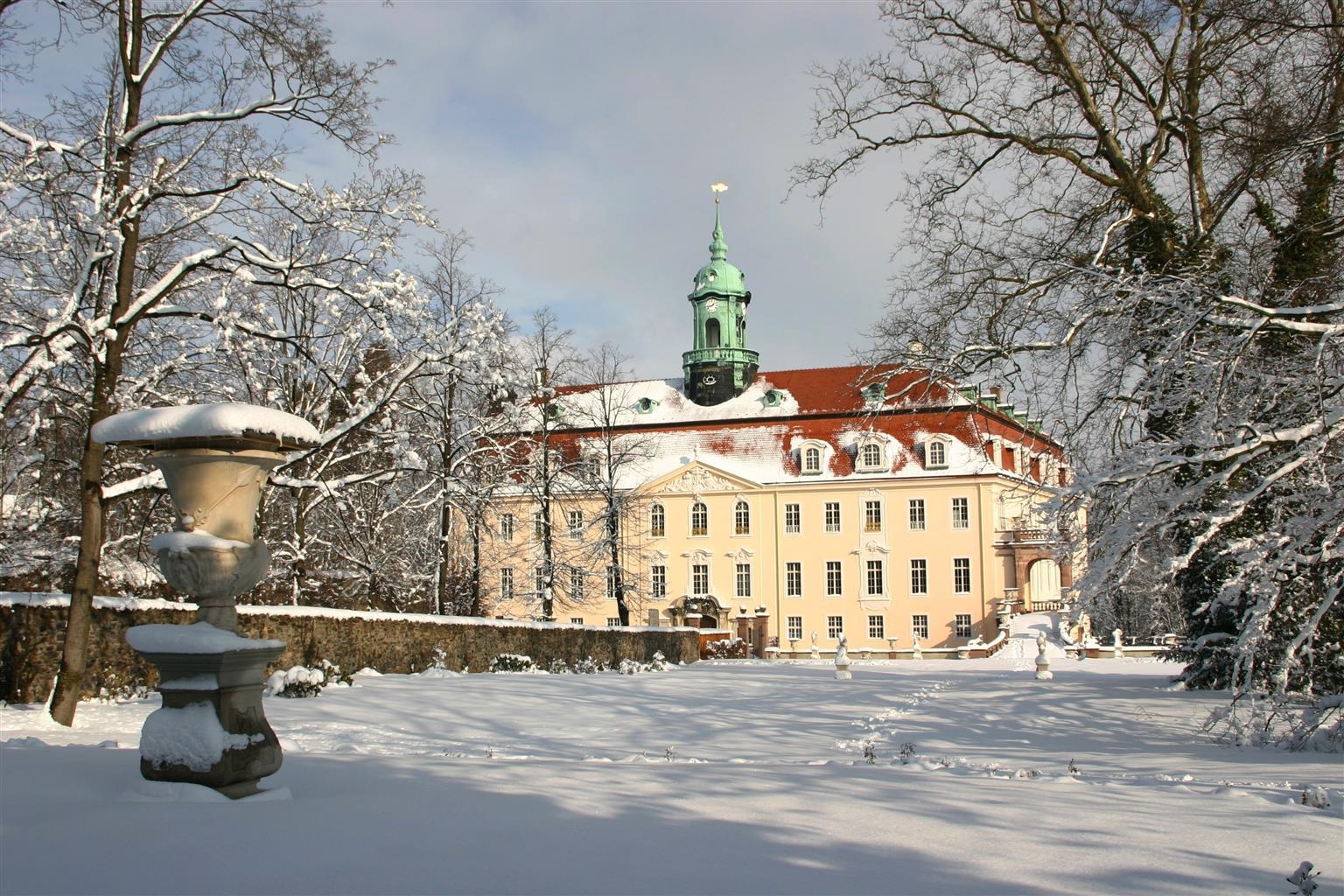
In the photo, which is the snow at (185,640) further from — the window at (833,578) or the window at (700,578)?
the window at (700,578)

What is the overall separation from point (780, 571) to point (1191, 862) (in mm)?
49960

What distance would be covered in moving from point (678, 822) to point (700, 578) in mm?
50219

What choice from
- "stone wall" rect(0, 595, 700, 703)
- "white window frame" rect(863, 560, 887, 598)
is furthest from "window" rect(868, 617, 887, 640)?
"stone wall" rect(0, 595, 700, 703)

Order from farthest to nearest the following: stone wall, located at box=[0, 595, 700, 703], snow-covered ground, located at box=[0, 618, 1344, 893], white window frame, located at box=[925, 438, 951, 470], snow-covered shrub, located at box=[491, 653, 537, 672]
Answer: white window frame, located at box=[925, 438, 951, 470], snow-covered shrub, located at box=[491, 653, 537, 672], stone wall, located at box=[0, 595, 700, 703], snow-covered ground, located at box=[0, 618, 1344, 893]

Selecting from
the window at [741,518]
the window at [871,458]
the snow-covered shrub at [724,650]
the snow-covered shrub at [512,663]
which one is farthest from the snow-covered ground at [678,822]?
the window at [741,518]

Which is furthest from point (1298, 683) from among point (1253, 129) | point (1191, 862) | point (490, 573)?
point (490, 573)

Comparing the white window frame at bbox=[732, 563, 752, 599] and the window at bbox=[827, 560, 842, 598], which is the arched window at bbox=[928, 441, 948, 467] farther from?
the white window frame at bbox=[732, 563, 752, 599]

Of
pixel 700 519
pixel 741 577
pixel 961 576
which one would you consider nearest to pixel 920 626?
pixel 961 576

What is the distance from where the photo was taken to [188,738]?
20.3 feet

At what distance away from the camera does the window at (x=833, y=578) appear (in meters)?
54.2

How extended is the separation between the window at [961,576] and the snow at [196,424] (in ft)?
159

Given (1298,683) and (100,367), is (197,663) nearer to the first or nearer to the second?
(100,367)

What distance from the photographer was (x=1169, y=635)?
1372 inches

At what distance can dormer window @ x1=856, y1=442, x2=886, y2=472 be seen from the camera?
177 ft
